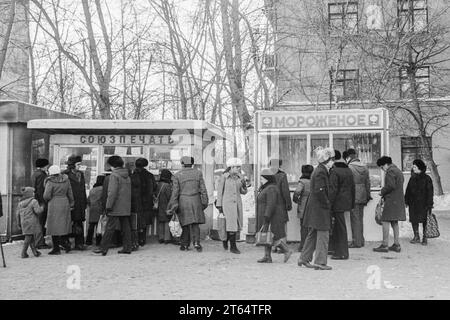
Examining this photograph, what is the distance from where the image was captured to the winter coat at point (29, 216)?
9.43m

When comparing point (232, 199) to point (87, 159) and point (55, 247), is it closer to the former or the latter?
point (55, 247)

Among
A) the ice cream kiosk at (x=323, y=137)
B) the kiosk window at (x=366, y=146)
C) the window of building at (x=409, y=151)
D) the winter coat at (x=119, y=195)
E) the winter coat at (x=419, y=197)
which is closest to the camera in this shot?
the winter coat at (x=119, y=195)

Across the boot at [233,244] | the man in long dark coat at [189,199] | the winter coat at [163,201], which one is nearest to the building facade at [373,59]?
the winter coat at [163,201]

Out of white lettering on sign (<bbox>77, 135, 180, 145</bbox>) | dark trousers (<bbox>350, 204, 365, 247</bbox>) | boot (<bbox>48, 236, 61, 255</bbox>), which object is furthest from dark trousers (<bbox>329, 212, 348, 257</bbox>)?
boot (<bbox>48, 236, 61, 255</bbox>)

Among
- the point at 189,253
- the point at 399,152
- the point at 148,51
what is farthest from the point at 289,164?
the point at 399,152

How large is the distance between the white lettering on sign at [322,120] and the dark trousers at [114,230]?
3484 mm

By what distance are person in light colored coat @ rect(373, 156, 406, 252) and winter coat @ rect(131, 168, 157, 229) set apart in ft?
14.3

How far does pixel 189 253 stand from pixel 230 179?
5.03ft

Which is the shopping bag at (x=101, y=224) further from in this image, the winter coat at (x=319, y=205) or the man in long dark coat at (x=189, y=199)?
the winter coat at (x=319, y=205)

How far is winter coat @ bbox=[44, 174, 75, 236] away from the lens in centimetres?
969

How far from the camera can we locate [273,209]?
8.66 meters

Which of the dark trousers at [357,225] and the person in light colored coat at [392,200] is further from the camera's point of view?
the dark trousers at [357,225]
